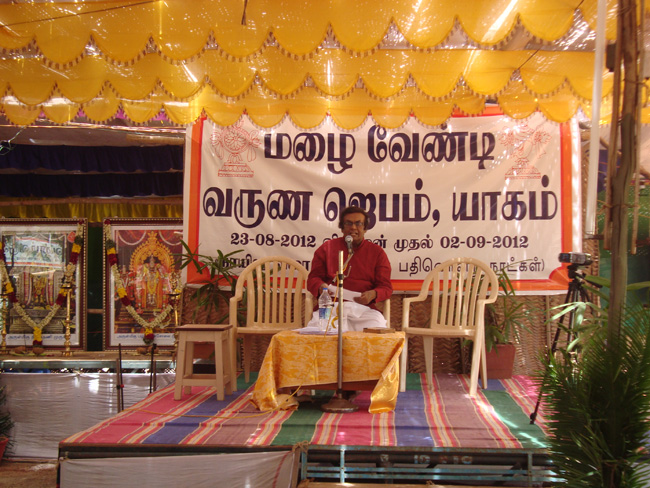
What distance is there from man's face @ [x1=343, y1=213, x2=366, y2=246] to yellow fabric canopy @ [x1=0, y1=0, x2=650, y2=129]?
2.59 ft

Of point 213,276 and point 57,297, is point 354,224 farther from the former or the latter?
point 57,297

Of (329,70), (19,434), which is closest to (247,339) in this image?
(329,70)

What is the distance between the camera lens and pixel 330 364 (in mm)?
4031

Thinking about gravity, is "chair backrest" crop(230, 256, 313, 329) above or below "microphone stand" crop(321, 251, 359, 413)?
above

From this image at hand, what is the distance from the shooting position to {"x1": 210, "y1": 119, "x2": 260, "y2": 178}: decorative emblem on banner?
5.93 m

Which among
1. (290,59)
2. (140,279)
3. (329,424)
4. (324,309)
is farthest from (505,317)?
(140,279)

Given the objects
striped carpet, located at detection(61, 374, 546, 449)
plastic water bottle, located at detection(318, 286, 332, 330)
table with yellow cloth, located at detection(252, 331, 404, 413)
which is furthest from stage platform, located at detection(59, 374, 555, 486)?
plastic water bottle, located at detection(318, 286, 332, 330)

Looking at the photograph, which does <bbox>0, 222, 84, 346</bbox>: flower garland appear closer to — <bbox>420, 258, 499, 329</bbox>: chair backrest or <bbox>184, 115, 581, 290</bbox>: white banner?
<bbox>184, 115, 581, 290</bbox>: white banner

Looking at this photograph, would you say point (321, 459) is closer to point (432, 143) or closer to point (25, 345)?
point (432, 143)

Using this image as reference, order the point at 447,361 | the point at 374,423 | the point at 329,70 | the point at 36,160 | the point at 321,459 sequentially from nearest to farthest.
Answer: the point at 321,459 → the point at 374,423 → the point at 329,70 → the point at 447,361 → the point at 36,160

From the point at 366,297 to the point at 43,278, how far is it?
18.8 feet

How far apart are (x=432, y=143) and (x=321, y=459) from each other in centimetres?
361

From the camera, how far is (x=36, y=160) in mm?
7422

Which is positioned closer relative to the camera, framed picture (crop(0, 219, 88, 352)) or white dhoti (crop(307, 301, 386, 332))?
white dhoti (crop(307, 301, 386, 332))
